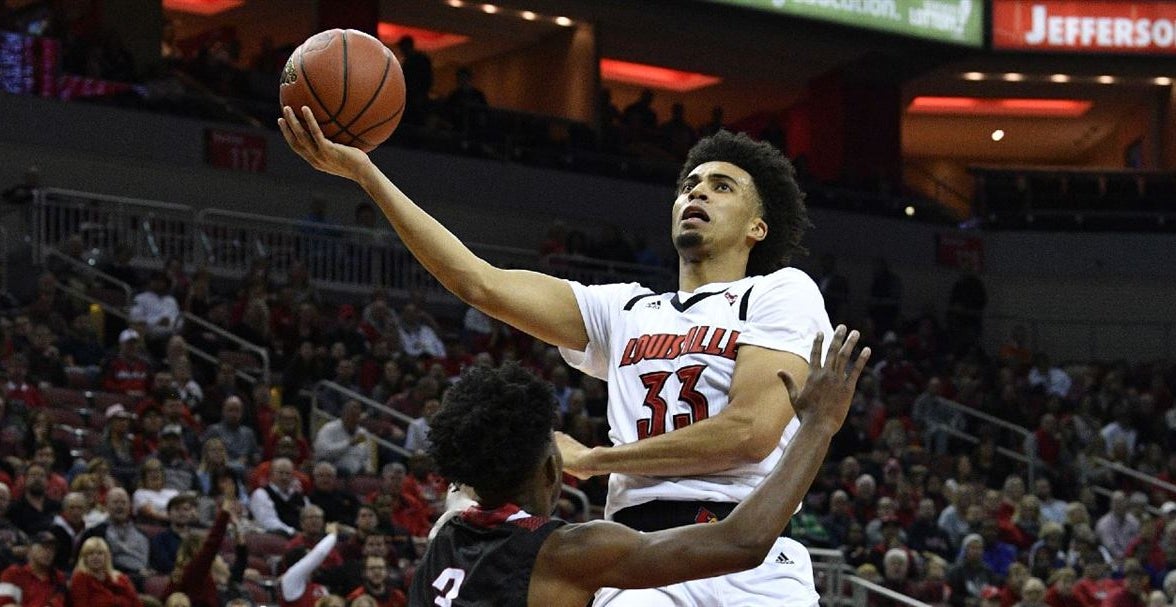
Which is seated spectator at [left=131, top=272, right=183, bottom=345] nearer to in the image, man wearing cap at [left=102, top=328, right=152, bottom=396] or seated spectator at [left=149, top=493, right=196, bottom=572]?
man wearing cap at [left=102, top=328, right=152, bottom=396]

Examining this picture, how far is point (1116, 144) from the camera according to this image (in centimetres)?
3488

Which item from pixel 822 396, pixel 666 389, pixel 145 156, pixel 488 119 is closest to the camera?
pixel 822 396

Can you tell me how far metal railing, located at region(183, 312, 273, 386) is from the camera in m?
15.9

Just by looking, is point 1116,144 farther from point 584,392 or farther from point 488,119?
point 584,392

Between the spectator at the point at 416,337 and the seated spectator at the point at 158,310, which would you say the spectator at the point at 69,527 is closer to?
the seated spectator at the point at 158,310

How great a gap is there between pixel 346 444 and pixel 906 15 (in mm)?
15320

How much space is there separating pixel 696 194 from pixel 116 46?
702 inches

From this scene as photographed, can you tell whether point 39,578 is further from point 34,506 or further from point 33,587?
point 34,506

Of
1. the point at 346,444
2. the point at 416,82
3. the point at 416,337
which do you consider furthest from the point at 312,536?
the point at 416,82

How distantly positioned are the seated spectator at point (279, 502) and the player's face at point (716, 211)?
26.3ft

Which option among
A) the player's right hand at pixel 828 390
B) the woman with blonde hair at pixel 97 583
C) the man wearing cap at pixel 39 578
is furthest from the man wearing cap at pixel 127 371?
the player's right hand at pixel 828 390

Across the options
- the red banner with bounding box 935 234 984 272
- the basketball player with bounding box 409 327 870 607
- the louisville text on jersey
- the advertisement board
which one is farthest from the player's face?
the red banner with bounding box 935 234 984 272

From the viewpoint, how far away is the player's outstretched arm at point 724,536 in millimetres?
3727

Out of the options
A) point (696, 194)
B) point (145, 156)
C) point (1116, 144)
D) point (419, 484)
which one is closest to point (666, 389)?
point (696, 194)
